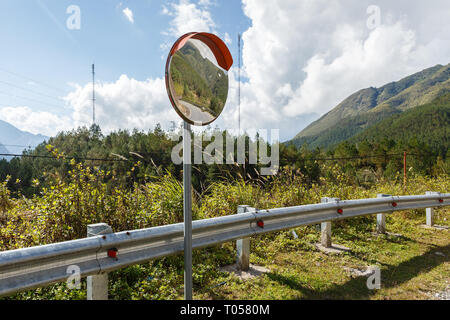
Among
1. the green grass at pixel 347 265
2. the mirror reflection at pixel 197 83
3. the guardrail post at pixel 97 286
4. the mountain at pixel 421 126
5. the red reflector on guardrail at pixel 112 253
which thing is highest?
the mountain at pixel 421 126

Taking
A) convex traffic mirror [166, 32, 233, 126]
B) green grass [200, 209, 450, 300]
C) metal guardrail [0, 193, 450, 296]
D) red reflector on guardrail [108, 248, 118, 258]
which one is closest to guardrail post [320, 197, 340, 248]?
green grass [200, 209, 450, 300]

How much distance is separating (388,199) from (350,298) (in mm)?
2946

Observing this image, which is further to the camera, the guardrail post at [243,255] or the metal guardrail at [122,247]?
the guardrail post at [243,255]

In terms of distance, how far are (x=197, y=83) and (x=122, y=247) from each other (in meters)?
1.42

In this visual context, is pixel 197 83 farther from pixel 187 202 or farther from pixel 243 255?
pixel 243 255

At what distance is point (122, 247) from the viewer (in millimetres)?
2295

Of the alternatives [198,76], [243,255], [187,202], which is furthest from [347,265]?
[198,76]

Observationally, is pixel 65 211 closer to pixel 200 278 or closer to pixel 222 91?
pixel 200 278

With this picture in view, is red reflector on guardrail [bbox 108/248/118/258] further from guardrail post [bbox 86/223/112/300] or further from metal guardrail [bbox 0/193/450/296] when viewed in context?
guardrail post [bbox 86/223/112/300]

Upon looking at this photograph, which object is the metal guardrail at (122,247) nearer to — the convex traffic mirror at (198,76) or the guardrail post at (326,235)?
the guardrail post at (326,235)

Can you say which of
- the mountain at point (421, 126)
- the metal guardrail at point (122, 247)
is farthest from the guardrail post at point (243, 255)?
the mountain at point (421, 126)

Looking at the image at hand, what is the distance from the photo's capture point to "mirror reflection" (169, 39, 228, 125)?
78.7 inches

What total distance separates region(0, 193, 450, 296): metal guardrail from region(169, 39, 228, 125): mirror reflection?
1.11 metres

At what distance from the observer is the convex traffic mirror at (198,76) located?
6.52ft
